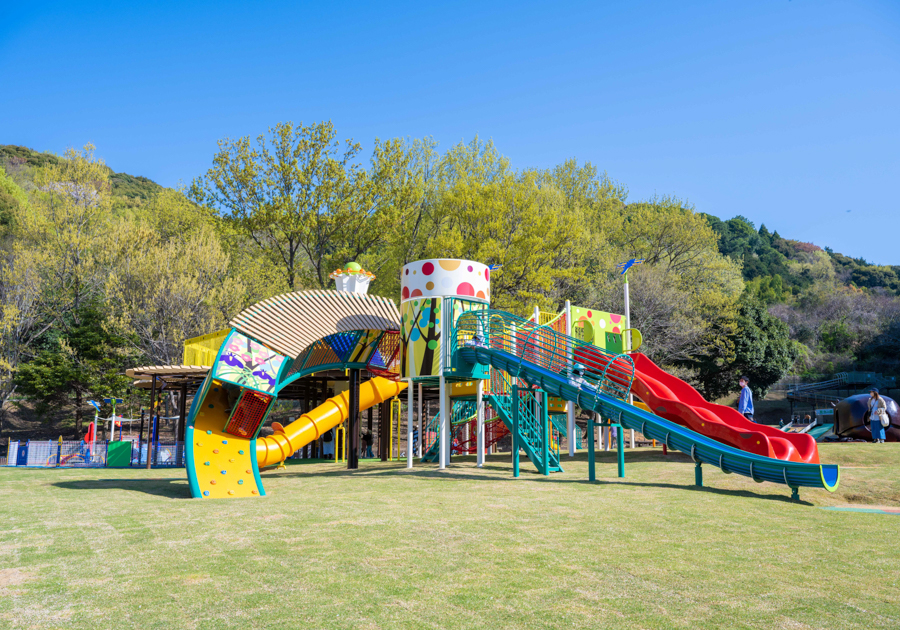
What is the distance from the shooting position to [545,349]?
51.9ft

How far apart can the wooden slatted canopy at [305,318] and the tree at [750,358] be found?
24.9 m

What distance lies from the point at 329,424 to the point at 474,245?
14130 mm

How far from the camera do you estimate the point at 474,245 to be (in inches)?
1225

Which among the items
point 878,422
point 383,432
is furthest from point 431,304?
point 878,422

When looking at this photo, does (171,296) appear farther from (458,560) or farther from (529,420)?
(458,560)

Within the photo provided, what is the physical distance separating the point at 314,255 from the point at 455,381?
56.4 ft

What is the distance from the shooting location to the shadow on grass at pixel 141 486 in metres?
13.4

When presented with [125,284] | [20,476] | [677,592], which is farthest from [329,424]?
[125,284]

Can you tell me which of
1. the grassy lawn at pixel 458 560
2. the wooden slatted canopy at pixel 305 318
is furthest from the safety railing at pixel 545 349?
the grassy lawn at pixel 458 560

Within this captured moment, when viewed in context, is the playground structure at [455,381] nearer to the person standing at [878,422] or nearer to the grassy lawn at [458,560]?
the grassy lawn at [458,560]

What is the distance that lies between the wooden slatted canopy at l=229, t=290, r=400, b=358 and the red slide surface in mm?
7293

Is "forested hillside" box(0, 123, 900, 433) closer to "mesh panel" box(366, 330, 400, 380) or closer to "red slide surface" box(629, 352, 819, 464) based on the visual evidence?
"mesh panel" box(366, 330, 400, 380)

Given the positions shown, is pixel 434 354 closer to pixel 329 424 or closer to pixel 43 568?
pixel 329 424

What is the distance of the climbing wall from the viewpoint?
41.5 feet
